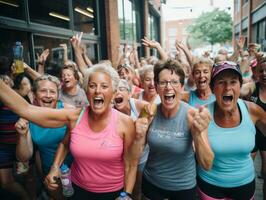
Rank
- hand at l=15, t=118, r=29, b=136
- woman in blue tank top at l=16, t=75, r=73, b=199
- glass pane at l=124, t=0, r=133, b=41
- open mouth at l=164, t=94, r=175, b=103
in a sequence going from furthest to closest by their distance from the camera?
1. glass pane at l=124, t=0, r=133, b=41
2. woman in blue tank top at l=16, t=75, r=73, b=199
3. hand at l=15, t=118, r=29, b=136
4. open mouth at l=164, t=94, r=175, b=103

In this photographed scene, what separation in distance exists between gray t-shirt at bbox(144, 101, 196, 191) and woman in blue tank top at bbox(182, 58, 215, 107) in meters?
1.16

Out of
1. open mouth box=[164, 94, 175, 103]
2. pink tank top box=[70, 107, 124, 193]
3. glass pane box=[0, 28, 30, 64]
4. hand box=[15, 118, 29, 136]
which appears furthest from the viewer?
glass pane box=[0, 28, 30, 64]

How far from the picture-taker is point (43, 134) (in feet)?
9.22

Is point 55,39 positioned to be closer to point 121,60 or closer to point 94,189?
point 121,60

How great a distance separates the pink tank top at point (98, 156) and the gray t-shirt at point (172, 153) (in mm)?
294

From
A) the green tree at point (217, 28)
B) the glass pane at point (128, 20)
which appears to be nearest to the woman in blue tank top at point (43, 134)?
the glass pane at point (128, 20)

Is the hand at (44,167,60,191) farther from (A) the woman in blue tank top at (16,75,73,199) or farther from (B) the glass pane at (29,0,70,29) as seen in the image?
(B) the glass pane at (29,0,70,29)

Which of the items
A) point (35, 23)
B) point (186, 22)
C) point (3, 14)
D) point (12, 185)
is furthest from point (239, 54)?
point (186, 22)

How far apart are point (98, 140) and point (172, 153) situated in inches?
24.3

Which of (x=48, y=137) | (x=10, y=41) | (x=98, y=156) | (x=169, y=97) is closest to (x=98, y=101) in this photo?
(x=98, y=156)

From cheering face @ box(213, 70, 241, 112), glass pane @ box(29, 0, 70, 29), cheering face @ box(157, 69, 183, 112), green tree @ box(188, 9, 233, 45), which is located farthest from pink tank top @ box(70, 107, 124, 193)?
green tree @ box(188, 9, 233, 45)

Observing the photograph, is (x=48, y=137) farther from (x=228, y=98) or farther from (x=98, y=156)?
(x=228, y=98)

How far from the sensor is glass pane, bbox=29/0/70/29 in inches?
222

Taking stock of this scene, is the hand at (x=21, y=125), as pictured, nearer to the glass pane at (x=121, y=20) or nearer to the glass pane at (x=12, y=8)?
the glass pane at (x=12, y=8)
